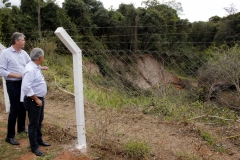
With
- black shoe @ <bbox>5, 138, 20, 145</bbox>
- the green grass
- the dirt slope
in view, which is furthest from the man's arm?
the green grass

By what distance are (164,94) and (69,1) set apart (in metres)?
13.5

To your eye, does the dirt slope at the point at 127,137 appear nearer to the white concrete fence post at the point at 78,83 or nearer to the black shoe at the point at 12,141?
the black shoe at the point at 12,141

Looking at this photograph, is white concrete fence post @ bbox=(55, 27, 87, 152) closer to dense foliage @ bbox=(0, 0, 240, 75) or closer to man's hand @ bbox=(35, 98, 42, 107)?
man's hand @ bbox=(35, 98, 42, 107)

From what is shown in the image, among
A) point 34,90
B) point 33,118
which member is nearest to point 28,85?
point 34,90

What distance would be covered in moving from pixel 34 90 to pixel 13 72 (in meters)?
0.58

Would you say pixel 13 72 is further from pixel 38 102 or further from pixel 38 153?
pixel 38 153

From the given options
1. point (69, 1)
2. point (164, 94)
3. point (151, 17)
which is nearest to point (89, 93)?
point (164, 94)

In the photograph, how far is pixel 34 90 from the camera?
2.61m

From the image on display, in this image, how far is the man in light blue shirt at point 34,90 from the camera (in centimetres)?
251

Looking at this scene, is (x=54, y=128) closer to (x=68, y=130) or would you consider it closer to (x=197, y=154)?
(x=68, y=130)

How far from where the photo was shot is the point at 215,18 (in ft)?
A: 74.4

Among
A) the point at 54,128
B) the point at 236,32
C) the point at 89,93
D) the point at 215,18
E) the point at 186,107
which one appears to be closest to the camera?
the point at 54,128

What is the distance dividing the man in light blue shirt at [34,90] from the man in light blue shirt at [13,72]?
1.43 ft

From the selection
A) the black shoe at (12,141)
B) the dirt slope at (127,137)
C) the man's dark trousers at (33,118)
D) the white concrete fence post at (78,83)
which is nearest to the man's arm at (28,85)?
the man's dark trousers at (33,118)
